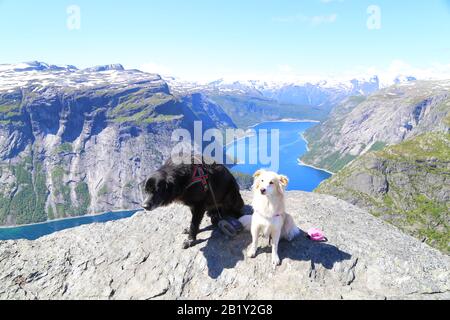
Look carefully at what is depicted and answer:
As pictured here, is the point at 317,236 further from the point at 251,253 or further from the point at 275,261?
the point at 251,253

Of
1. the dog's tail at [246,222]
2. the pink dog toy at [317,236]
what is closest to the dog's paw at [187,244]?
the dog's tail at [246,222]

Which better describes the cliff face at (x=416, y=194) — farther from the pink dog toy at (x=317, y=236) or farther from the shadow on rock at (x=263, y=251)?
the shadow on rock at (x=263, y=251)

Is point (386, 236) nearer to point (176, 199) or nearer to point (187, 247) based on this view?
point (187, 247)

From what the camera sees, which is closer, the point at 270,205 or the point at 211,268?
the point at 270,205

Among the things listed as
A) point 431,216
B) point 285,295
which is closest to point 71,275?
point 285,295

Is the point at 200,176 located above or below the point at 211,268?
above

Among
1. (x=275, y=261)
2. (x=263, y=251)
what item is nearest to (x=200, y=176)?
(x=263, y=251)
